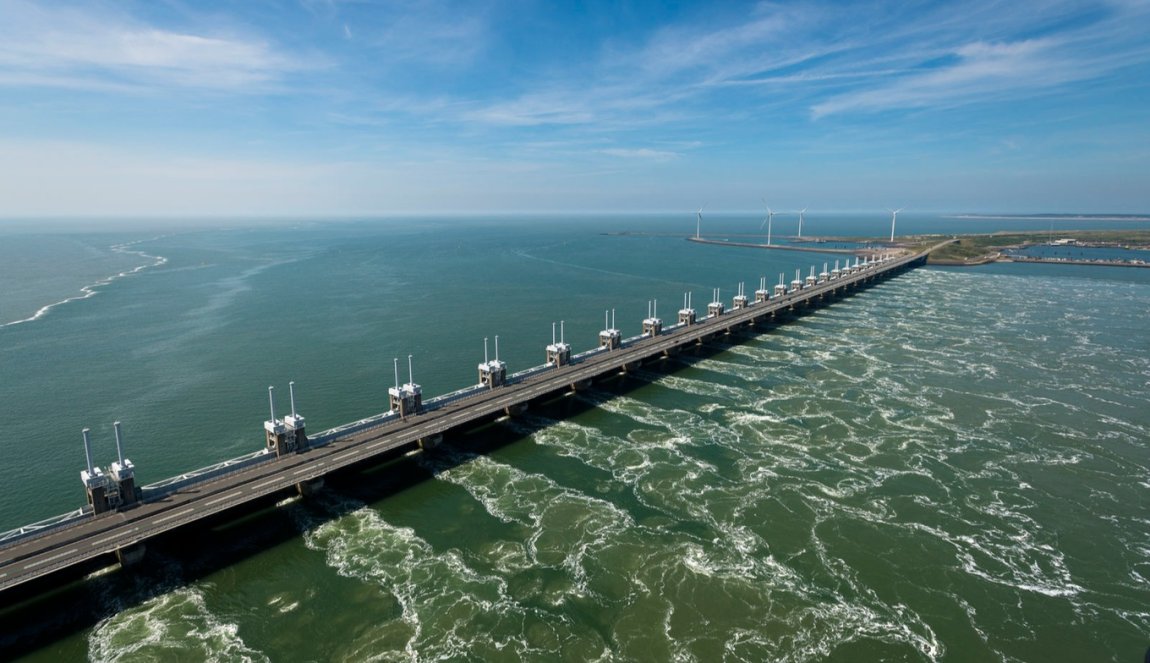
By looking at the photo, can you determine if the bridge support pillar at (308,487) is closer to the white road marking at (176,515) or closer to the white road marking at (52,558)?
the white road marking at (176,515)

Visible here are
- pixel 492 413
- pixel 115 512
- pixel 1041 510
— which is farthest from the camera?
pixel 492 413

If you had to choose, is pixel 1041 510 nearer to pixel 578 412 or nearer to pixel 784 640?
pixel 784 640

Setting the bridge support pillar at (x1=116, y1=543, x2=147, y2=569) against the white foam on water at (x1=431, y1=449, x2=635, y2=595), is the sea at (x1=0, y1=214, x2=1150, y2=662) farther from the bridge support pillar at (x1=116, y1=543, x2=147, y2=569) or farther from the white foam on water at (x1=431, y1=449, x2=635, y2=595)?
the bridge support pillar at (x1=116, y1=543, x2=147, y2=569)

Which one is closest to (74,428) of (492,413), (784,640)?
(492,413)

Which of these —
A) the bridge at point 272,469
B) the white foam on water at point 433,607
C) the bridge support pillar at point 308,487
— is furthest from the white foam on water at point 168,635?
the bridge support pillar at point 308,487

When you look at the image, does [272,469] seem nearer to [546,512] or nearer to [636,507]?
[546,512]
